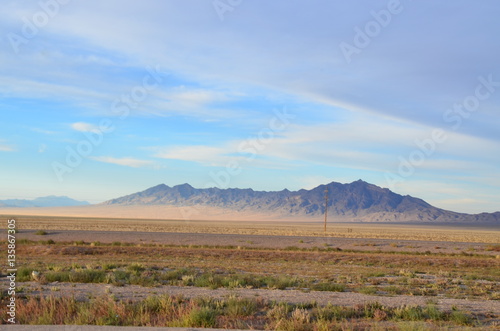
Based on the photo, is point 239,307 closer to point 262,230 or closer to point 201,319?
point 201,319

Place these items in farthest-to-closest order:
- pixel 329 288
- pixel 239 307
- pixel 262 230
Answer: pixel 262 230 < pixel 329 288 < pixel 239 307

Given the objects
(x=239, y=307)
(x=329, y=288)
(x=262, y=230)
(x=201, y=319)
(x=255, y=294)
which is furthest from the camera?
(x=262, y=230)

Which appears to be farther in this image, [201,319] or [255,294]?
[255,294]

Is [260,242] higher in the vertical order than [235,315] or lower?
lower

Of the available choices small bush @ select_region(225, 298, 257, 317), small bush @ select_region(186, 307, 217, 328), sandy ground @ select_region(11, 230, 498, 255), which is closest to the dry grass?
sandy ground @ select_region(11, 230, 498, 255)

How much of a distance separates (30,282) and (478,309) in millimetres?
15499

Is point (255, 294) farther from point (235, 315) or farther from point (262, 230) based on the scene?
point (262, 230)

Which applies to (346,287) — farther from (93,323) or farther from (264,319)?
(93,323)

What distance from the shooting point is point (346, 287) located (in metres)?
19.8

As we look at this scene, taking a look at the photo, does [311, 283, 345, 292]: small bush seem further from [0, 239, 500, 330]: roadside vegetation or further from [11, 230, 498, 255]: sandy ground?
[11, 230, 498, 255]: sandy ground

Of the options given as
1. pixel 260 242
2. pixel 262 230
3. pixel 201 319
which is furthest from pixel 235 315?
pixel 262 230

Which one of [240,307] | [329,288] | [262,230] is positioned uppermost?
[240,307]

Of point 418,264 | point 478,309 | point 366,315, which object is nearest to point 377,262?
point 418,264

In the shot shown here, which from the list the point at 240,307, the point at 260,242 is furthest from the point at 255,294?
the point at 260,242
